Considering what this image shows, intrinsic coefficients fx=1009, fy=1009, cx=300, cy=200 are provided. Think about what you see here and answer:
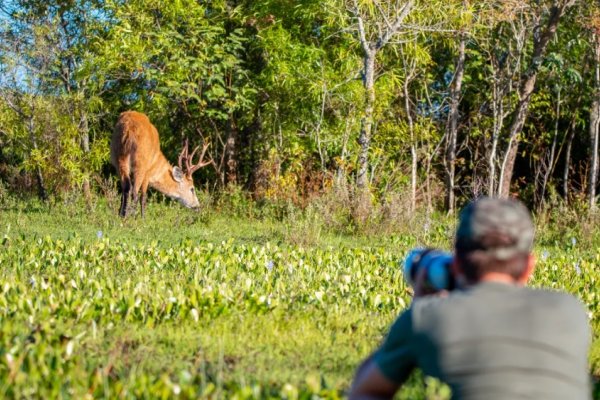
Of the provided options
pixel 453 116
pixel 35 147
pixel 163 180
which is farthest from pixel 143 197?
pixel 453 116

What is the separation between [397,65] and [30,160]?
728 cm

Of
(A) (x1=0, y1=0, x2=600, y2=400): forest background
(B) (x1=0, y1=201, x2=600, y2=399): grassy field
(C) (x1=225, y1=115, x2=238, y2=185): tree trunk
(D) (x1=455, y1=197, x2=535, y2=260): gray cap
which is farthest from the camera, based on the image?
(C) (x1=225, y1=115, x2=238, y2=185): tree trunk

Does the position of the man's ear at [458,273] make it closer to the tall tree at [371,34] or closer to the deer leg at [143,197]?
the tall tree at [371,34]

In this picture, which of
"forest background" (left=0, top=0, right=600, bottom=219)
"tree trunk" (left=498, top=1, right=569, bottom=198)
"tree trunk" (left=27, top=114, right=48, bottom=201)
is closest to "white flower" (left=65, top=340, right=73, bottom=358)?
"forest background" (left=0, top=0, right=600, bottom=219)

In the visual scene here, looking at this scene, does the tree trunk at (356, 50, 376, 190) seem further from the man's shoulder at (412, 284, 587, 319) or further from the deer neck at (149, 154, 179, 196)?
the man's shoulder at (412, 284, 587, 319)

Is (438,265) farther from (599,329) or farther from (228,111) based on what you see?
(228,111)

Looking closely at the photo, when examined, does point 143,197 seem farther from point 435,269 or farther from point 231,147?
point 435,269

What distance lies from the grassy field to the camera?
1.35 feet

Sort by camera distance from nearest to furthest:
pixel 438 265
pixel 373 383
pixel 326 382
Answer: pixel 373 383 < pixel 438 265 < pixel 326 382

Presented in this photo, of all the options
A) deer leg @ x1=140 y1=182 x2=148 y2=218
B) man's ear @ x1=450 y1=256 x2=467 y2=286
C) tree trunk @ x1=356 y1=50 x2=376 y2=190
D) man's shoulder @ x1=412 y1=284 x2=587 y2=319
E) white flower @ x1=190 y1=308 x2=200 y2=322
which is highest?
tree trunk @ x1=356 y1=50 x2=376 y2=190

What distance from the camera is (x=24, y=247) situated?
1028 centimetres

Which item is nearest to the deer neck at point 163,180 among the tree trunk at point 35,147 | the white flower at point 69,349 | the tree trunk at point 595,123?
the tree trunk at point 35,147

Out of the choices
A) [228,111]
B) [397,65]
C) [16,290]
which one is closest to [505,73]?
[397,65]

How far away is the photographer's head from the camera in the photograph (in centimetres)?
303
